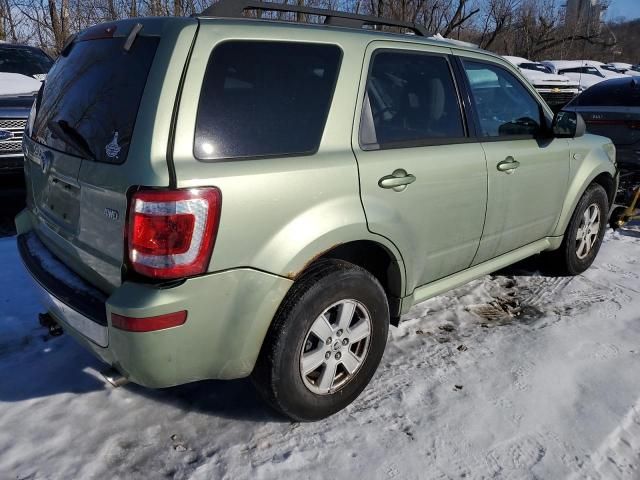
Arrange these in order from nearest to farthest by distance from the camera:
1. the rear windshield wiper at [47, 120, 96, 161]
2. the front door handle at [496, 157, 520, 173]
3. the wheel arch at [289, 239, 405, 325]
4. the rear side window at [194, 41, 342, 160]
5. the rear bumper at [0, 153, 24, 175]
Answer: the rear side window at [194, 41, 342, 160], the rear windshield wiper at [47, 120, 96, 161], the wheel arch at [289, 239, 405, 325], the front door handle at [496, 157, 520, 173], the rear bumper at [0, 153, 24, 175]

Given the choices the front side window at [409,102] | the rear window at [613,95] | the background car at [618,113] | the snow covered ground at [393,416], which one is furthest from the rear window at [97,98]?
the rear window at [613,95]

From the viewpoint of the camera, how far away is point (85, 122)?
235cm

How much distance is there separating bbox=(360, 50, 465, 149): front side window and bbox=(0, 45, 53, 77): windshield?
630cm

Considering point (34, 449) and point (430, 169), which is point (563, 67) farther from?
point (34, 449)

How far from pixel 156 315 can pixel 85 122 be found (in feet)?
3.12

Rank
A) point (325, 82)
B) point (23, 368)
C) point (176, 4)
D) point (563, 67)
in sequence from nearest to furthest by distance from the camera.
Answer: point (325, 82), point (23, 368), point (176, 4), point (563, 67)

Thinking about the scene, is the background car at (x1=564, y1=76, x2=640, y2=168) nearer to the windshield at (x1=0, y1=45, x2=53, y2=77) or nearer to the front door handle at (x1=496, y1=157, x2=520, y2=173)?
the front door handle at (x1=496, y1=157, x2=520, y2=173)

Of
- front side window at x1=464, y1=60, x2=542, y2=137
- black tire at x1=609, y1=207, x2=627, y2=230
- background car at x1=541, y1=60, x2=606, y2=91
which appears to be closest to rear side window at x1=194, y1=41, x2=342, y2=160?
front side window at x1=464, y1=60, x2=542, y2=137

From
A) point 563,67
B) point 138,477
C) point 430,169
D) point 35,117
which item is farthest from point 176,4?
point 563,67

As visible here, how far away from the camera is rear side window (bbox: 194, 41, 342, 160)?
2.11m

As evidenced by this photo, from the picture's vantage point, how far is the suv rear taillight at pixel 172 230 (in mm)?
1975

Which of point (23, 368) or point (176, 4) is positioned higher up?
point (176, 4)

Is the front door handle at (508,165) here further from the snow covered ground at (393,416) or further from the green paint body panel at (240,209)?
the snow covered ground at (393,416)

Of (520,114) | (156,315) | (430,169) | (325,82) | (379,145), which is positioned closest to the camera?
(156,315)
